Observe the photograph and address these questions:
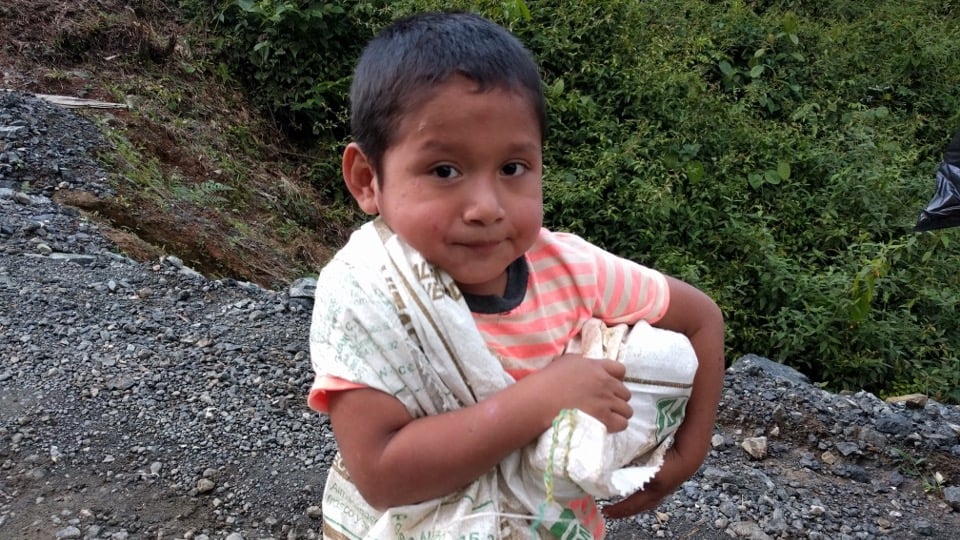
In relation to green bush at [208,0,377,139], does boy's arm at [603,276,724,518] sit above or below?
above

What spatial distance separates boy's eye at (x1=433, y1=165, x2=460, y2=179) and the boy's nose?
31mm

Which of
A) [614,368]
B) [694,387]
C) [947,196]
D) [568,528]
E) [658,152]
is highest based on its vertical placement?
[614,368]

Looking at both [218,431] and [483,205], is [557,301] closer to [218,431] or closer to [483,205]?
[483,205]

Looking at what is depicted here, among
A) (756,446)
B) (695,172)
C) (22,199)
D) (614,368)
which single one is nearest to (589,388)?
(614,368)

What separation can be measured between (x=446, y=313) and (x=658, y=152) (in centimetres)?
497

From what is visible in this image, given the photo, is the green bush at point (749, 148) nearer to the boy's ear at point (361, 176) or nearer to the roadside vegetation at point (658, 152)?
the roadside vegetation at point (658, 152)

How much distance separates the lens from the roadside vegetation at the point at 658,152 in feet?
15.9

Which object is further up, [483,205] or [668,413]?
[483,205]

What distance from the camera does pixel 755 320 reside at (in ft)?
16.3

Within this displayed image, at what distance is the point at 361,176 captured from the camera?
1.29m

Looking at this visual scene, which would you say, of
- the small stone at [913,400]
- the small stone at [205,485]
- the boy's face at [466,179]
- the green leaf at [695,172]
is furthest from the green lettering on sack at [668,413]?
the green leaf at [695,172]

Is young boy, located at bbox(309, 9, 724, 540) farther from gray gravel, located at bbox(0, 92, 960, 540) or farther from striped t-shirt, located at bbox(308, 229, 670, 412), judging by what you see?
gray gravel, located at bbox(0, 92, 960, 540)

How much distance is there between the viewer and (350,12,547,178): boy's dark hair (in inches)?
45.8

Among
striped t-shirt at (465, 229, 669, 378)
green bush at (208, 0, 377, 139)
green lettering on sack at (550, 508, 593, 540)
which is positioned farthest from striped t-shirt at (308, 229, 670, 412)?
green bush at (208, 0, 377, 139)
